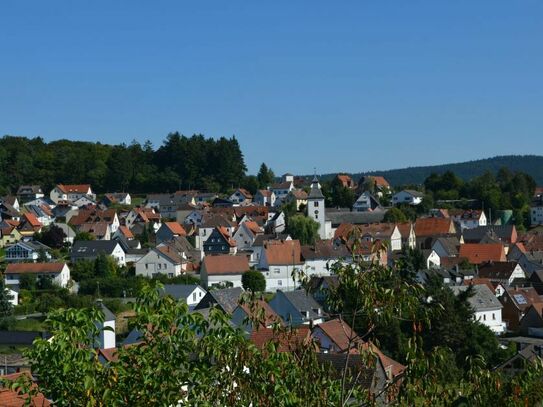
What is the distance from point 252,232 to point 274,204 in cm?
1958

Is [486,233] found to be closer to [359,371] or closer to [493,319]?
[493,319]

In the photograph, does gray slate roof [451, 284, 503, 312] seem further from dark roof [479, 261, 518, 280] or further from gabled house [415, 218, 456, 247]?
gabled house [415, 218, 456, 247]

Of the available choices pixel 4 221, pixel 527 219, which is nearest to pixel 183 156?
pixel 4 221

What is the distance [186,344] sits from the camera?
6.32m

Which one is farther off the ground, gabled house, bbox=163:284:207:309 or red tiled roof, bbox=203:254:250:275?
red tiled roof, bbox=203:254:250:275

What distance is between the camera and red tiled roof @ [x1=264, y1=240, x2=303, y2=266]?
44.0 metres

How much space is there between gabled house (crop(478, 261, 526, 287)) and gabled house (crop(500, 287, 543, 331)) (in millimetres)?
6066

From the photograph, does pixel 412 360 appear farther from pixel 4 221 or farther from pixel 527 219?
pixel 527 219

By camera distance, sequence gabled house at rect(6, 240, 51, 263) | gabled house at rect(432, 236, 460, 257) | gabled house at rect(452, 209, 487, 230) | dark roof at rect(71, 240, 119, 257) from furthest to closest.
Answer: gabled house at rect(452, 209, 487, 230) → gabled house at rect(432, 236, 460, 257) → gabled house at rect(6, 240, 51, 263) → dark roof at rect(71, 240, 119, 257)

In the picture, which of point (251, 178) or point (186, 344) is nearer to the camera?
point (186, 344)

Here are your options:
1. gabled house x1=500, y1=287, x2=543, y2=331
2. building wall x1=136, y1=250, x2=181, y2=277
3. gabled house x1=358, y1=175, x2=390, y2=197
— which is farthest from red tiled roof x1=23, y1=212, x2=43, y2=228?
gabled house x1=500, y1=287, x2=543, y2=331

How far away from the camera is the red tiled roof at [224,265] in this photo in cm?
4225

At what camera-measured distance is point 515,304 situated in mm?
36906

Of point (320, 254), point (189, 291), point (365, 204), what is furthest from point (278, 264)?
point (365, 204)
